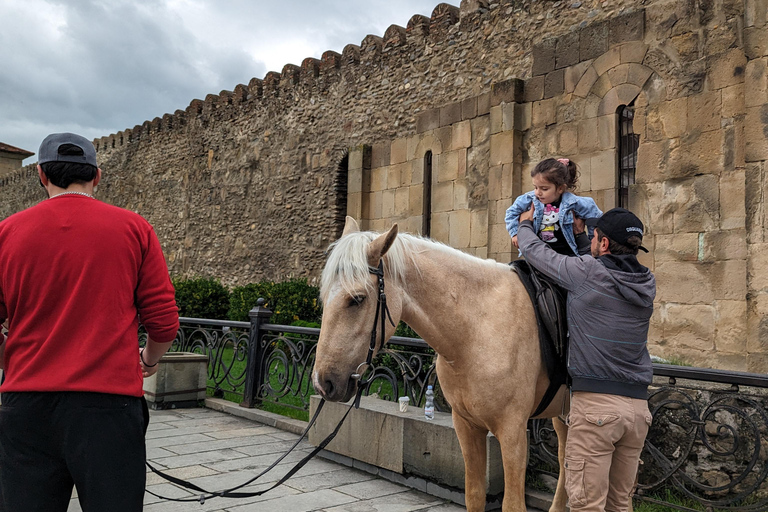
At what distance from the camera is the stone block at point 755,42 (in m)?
6.58

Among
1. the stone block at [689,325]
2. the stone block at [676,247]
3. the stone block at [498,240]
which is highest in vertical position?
the stone block at [498,240]

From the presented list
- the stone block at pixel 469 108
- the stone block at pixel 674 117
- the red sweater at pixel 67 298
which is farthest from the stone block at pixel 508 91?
the red sweater at pixel 67 298

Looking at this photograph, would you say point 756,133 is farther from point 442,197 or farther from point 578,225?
point 442,197

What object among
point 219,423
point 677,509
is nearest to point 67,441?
point 677,509

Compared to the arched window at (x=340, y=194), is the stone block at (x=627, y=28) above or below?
above

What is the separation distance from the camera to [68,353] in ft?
6.88

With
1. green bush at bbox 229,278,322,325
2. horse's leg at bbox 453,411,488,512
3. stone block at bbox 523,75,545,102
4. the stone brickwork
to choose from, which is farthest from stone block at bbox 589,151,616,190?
horse's leg at bbox 453,411,488,512

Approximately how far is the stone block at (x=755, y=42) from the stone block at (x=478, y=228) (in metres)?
4.45

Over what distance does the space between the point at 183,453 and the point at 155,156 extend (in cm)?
2065

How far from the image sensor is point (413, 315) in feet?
9.50

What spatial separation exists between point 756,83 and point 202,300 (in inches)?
495

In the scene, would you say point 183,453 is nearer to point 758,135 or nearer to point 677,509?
point 677,509

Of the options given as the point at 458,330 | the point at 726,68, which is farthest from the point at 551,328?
the point at 726,68

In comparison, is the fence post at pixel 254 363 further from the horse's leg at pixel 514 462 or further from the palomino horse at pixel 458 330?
the horse's leg at pixel 514 462
